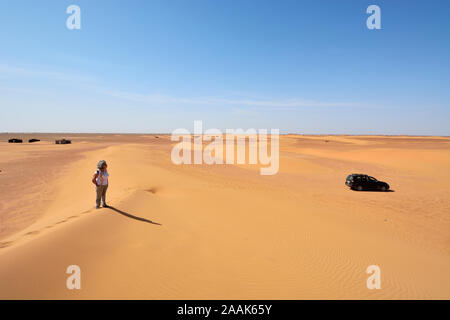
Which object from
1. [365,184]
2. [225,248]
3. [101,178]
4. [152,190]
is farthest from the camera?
[365,184]

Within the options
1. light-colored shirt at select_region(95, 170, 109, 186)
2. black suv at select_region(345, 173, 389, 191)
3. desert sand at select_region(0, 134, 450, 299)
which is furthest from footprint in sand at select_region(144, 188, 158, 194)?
black suv at select_region(345, 173, 389, 191)

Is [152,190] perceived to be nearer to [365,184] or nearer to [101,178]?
[101,178]

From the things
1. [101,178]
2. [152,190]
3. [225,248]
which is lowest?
[225,248]

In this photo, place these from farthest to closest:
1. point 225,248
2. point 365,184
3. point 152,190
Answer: point 365,184, point 152,190, point 225,248

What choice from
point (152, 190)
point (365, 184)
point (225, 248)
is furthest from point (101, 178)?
point (365, 184)

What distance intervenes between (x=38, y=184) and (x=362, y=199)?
26.1m

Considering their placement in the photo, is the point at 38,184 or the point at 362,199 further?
the point at 38,184

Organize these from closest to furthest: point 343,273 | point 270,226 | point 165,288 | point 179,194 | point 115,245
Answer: point 165,288, point 343,273, point 115,245, point 270,226, point 179,194

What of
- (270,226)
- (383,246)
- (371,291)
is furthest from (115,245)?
(383,246)

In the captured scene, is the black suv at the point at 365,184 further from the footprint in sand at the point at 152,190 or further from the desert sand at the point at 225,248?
the footprint in sand at the point at 152,190

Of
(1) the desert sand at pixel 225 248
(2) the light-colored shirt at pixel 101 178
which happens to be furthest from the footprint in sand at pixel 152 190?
(2) the light-colored shirt at pixel 101 178
